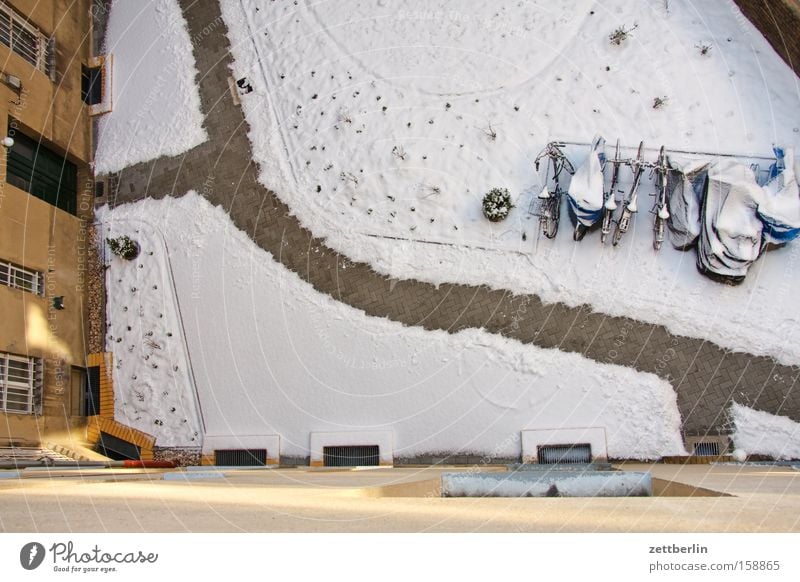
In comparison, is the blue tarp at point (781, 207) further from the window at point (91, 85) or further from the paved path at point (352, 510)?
the window at point (91, 85)

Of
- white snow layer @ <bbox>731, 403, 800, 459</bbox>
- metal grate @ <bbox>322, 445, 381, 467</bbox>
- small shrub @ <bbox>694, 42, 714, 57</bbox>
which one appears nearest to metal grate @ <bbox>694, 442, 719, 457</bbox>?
white snow layer @ <bbox>731, 403, 800, 459</bbox>

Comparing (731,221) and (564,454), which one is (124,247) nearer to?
(564,454)

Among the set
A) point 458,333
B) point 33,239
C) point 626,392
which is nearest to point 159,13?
point 33,239

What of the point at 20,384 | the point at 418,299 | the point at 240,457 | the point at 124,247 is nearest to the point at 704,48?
the point at 418,299

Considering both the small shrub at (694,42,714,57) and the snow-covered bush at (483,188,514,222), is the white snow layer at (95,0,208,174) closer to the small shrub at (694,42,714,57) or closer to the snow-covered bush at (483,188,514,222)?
the snow-covered bush at (483,188,514,222)

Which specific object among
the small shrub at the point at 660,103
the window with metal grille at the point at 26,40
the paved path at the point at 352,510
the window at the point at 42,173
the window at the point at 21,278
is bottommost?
the paved path at the point at 352,510

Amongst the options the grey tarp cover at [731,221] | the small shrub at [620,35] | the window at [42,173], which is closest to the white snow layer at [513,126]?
the small shrub at [620,35]
